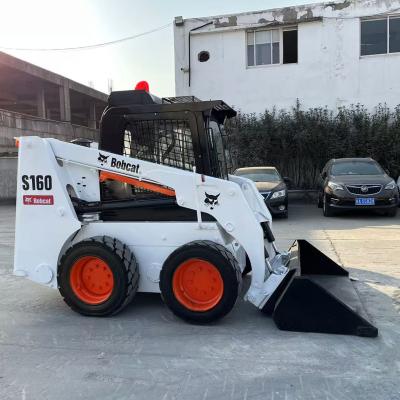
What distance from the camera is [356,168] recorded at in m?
11.7

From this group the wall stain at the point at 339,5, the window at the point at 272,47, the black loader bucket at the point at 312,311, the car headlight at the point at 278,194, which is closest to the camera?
the black loader bucket at the point at 312,311

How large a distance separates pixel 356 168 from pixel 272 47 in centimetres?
726

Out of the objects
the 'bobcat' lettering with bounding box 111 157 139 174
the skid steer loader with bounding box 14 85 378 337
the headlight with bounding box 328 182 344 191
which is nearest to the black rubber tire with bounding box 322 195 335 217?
the headlight with bounding box 328 182 344 191

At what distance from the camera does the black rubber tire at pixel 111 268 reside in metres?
4.11

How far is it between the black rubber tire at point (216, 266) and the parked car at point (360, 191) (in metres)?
7.56

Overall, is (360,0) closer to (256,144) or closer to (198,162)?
(256,144)

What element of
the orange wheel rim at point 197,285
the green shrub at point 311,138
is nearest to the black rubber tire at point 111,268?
the orange wheel rim at point 197,285

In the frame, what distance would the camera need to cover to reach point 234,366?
328 cm

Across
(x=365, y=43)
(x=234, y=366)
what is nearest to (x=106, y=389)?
(x=234, y=366)

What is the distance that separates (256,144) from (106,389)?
13.4 metres

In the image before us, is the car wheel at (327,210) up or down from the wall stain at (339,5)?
down

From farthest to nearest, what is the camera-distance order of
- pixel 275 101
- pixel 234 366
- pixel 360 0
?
pixel 275 101 < pixel 360 0 < pixel 234 366

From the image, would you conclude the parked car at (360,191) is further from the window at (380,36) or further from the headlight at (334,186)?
the window at (380,36)

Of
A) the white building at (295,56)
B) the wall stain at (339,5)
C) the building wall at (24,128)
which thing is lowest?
the building wall at (24,128)
